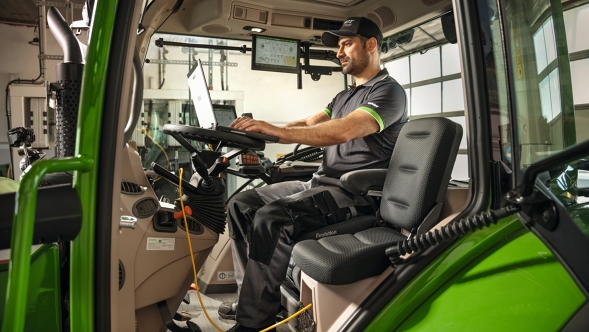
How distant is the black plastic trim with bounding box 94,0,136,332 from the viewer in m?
0.87

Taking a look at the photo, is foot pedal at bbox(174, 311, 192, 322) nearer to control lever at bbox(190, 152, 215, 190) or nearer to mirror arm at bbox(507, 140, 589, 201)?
control lever at bbox(190, 152, 215, 190)

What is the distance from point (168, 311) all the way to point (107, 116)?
1.17m

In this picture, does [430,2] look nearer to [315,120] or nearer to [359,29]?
[359,29]

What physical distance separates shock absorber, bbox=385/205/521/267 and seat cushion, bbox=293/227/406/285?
7 centimetres

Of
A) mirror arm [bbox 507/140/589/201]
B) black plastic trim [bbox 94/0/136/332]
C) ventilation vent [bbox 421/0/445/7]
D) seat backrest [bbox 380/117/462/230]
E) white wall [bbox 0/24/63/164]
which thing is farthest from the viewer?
white wall [bbox 0/24/63/164]

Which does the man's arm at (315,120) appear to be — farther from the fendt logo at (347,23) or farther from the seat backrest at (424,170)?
the seat backrest at (424,170)

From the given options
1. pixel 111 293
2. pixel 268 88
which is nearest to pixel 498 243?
pixel 111 293

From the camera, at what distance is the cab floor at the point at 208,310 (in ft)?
7.62

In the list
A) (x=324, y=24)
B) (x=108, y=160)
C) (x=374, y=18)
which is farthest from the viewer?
(x=324, y=24)

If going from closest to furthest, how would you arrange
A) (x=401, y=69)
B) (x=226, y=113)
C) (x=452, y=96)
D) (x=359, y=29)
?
(x=359, y=29), (x=226, y=113), (x=452, y=96), (x=401, y=69)

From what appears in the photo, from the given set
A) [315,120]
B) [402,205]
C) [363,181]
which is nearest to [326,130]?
[363,181]

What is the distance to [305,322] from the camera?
1.54 meters

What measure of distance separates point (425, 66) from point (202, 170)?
4394 mm

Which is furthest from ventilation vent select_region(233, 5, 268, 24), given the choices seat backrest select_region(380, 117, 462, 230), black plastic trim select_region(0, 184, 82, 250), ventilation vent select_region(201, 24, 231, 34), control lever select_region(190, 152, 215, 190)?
black plastic trim select_region(0, 184, 82, 250)
